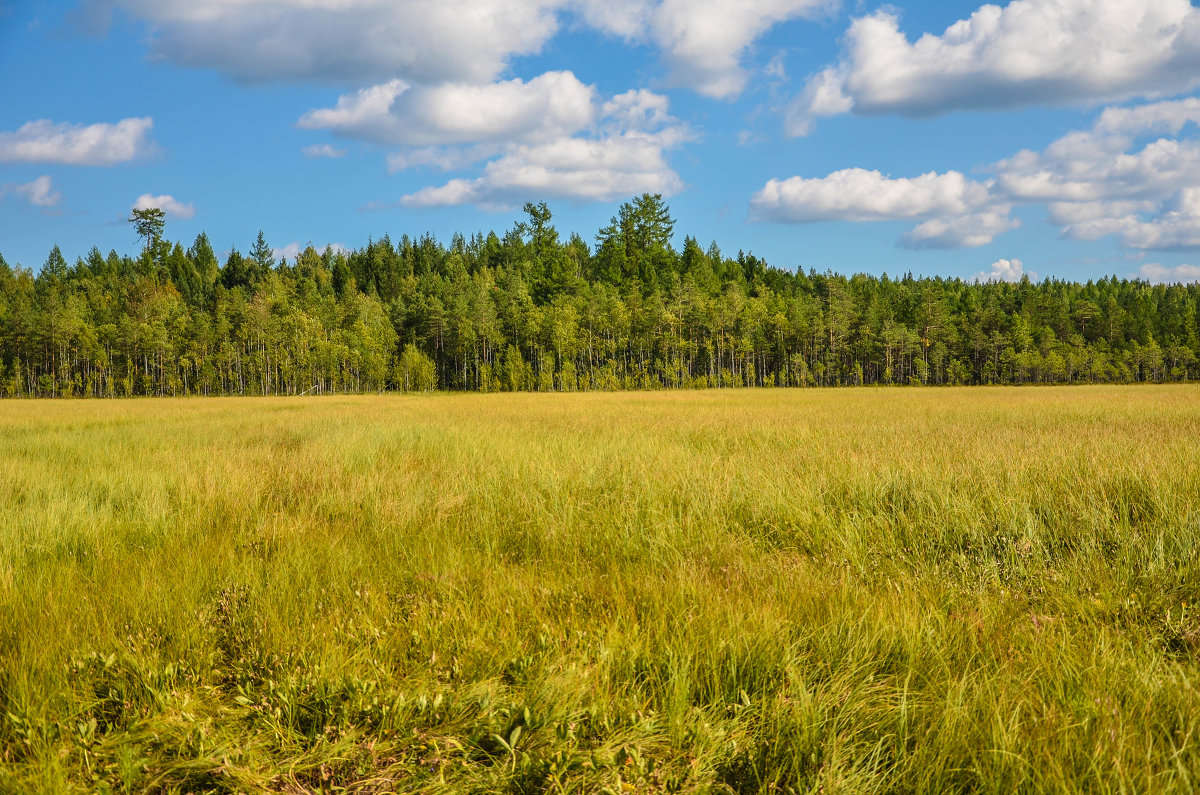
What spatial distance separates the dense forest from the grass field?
73361 mm

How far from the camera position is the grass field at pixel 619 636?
2.54m

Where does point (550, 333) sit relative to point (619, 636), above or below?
above

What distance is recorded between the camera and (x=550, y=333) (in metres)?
84.4

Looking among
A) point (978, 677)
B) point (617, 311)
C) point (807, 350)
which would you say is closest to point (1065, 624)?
point (978, 677)

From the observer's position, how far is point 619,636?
3.31 m

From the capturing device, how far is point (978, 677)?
119 inches

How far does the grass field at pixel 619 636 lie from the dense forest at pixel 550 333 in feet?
241

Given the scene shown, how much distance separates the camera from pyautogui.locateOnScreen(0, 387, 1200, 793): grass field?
8.32ft

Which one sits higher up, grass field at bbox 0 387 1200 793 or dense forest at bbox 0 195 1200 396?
dense forest at bbox 0 195 1200 396

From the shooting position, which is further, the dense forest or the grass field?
the dense forest

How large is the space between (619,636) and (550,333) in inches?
3229

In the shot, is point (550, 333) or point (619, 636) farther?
point (550, 333)

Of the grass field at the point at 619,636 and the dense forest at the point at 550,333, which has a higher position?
the dense forest at the point at 550,333

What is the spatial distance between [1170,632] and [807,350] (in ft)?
323
